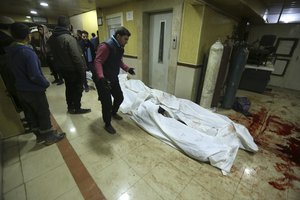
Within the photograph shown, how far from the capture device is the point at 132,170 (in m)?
1.62

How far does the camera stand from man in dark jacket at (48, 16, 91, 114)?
212 cm

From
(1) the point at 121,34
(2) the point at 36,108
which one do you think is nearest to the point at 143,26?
(1) the point at 121,34

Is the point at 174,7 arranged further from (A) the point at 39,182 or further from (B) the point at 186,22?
(A) the point at 39,182

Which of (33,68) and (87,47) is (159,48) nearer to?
(87,47)

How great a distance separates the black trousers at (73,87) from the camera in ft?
7.73

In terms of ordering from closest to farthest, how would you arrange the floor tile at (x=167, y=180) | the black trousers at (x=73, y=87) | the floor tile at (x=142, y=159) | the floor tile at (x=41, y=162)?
the floor tile at (x=167, y=180) → the floor tile at (x=41, y=162) → the floor tile at (x=142, y=159) → the black trousers at (x=73, y=87)

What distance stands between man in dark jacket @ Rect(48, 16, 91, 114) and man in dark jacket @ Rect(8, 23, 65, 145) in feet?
1.93

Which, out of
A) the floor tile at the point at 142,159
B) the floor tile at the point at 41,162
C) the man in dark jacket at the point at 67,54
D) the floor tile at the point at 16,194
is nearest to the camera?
the floor tile at the point at 16,194

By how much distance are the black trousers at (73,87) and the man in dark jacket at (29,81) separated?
0.68 metres

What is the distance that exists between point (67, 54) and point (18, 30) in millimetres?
760

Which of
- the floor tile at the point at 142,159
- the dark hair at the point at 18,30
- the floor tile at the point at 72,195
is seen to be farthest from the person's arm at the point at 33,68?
the floor tile at the point at 142,159

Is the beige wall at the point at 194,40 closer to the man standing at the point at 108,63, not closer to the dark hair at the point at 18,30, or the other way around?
the man standing at the point at 108,63

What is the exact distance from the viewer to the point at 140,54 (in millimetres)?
3830

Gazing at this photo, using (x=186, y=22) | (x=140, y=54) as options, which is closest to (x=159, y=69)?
(x=140, y=54)
